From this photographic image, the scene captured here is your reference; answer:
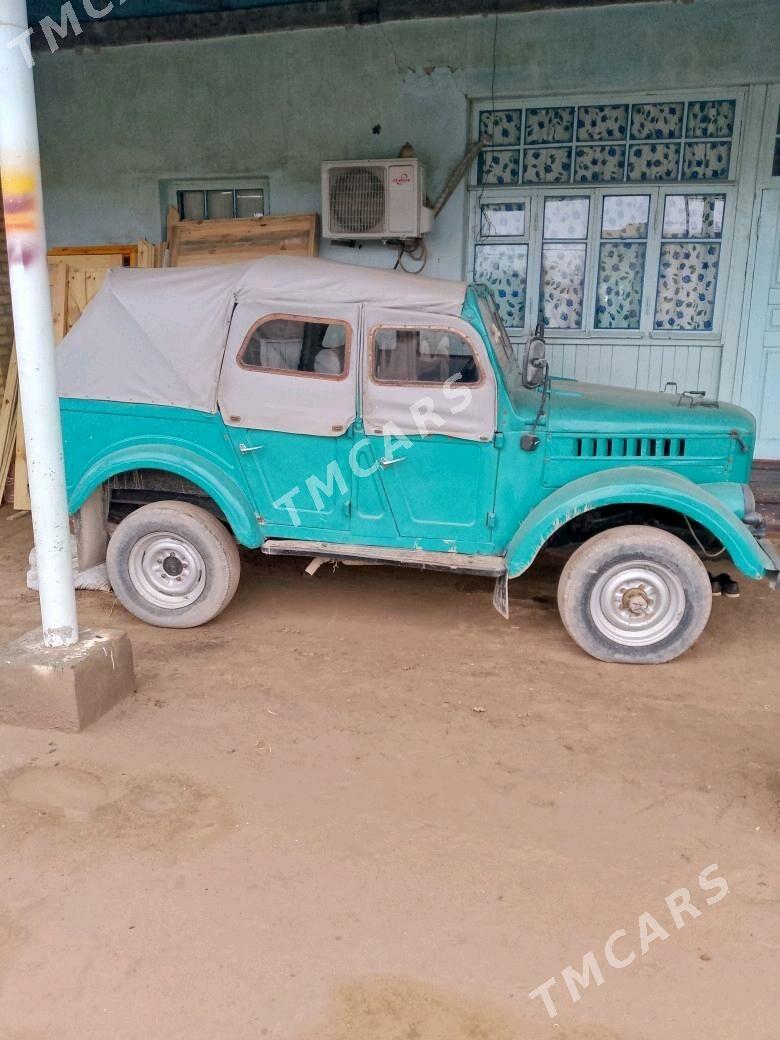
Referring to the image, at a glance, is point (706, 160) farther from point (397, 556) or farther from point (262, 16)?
point (397, 556)

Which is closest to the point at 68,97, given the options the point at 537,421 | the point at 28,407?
the point at 28,407

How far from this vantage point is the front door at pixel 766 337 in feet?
23.2

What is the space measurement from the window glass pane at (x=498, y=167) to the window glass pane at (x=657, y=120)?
3.34ft

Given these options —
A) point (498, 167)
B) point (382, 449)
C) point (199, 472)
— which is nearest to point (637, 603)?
point (382, 449)

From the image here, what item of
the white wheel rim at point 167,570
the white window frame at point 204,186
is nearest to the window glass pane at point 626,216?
the white window frame at point 204,186

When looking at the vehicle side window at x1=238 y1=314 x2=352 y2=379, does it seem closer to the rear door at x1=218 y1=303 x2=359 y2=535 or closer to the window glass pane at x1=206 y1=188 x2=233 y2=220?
the rear door at x1=218 y1=303 x2=359 y2=535

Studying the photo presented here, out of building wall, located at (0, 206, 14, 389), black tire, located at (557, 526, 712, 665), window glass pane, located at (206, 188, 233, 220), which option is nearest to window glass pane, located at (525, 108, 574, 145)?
window glass pane, located at (206, 188, 233, 220)

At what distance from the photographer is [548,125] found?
7277mm

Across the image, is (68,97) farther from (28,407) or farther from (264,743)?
(264,743)

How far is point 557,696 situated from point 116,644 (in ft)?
7.45

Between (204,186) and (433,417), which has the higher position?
(204,186)

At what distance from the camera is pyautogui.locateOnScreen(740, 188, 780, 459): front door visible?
7.07 metres

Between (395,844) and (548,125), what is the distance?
6.37 m

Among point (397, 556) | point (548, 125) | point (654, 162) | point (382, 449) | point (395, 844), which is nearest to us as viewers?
point (395, 844)
